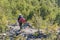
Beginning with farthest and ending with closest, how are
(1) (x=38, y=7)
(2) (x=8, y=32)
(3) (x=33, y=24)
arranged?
(1) (x=38, y=7) < (3) (x=33, y=24) < (2) (x=8, y=32)

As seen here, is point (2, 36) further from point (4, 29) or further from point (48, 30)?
point (48, 30)

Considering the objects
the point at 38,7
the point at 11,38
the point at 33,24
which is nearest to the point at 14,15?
the point at 38,7

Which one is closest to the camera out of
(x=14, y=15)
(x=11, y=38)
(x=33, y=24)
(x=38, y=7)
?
(x=11, y=38)

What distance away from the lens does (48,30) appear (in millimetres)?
8453

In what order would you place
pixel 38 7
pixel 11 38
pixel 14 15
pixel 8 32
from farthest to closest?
pixel 38 7
pixel 14 15
pixel 8 32
pixel 11 38

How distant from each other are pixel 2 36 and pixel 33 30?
145 cm

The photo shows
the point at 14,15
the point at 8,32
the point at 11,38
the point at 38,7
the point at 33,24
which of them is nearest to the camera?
the point at 11,38

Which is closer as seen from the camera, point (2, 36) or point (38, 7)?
point (2, 36)

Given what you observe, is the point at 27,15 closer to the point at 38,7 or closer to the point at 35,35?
the point at 38,7

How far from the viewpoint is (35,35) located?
8.84 m

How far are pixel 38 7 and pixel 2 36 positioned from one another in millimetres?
4743

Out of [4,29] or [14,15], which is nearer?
[4,29]

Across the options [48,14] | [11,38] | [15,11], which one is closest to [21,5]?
[15,11]

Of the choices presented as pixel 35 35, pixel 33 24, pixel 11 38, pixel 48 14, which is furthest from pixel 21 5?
pixel 11 38
